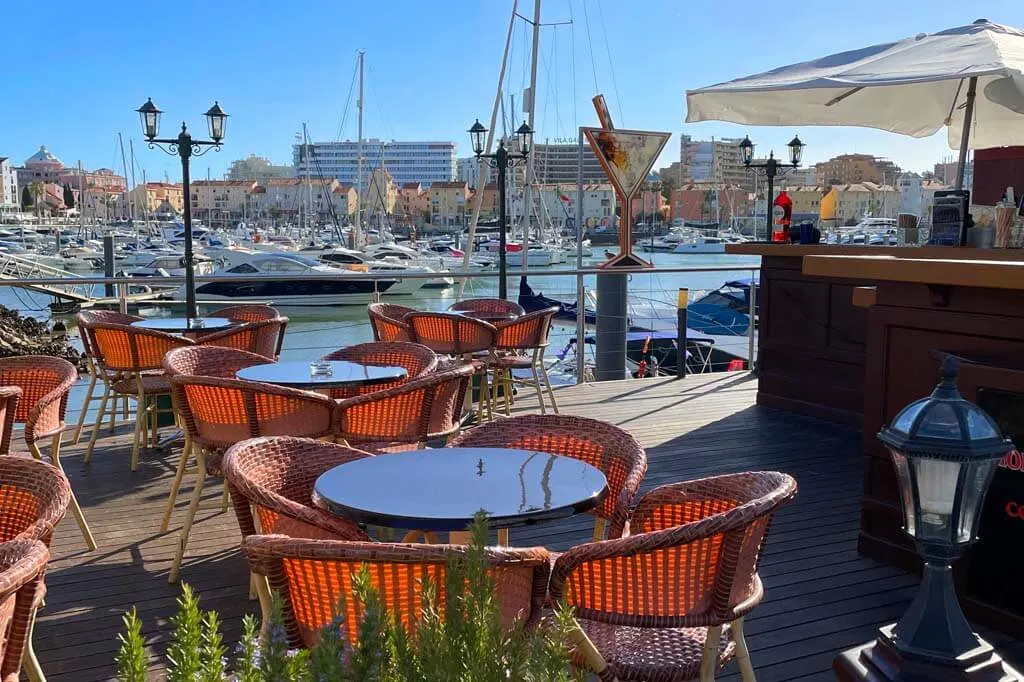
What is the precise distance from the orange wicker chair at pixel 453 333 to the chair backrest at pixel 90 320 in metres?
1.82

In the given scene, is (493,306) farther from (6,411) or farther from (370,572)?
(370,572)

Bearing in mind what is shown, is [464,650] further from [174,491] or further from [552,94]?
[552,94]

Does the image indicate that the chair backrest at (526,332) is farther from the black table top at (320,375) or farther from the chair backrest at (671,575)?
the chair backrest at (671,575)

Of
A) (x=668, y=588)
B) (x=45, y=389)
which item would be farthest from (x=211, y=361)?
(x=668, y=588)

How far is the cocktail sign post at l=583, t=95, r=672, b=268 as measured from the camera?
7895mm

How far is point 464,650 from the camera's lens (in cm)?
103

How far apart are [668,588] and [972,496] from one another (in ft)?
2.01

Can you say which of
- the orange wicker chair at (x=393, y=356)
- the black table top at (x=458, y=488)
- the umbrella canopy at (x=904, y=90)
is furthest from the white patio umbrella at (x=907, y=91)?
the black table top at (x=458, y=488)

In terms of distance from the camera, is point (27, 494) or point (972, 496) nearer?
point (972, 496)

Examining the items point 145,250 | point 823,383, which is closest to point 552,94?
point 823,383

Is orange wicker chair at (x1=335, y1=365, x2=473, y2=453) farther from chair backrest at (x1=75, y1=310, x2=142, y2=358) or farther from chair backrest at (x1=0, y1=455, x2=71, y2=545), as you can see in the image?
chair backrest at (x1=75, y1=310, x2=142, y2=358)

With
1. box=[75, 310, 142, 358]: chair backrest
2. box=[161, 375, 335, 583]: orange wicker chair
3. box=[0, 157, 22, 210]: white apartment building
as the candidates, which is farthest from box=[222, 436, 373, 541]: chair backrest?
box=[0, 157, 22, 210]: white apartment building

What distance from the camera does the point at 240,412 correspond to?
3.46 metres

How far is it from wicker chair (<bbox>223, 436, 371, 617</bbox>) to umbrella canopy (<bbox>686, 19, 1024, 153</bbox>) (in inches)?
125
